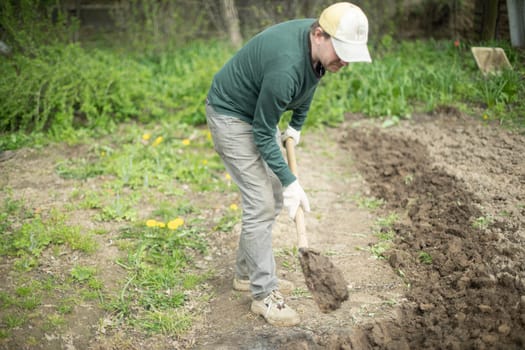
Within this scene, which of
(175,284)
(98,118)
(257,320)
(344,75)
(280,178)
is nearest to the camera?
(280,178)

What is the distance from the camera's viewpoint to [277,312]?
10.4ft

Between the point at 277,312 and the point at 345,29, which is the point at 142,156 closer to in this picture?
the point at 277,312

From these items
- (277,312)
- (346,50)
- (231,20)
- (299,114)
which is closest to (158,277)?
(277,312)

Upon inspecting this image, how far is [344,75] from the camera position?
732 cm

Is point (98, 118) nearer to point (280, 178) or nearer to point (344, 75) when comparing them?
point (344, 75)

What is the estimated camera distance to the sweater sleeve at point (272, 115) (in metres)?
2.73

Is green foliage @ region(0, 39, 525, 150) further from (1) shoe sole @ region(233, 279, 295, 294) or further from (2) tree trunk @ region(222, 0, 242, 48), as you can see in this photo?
(1) shoe sole @ region(233, 279, 295, 294)

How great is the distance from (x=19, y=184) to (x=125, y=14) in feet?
16.1

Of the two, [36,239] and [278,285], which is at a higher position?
[36,239]

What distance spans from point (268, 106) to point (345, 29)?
548mm

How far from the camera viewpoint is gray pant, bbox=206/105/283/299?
313 cm

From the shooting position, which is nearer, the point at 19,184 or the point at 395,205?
the point at 395,205

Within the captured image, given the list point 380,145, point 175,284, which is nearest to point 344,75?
point 380,145

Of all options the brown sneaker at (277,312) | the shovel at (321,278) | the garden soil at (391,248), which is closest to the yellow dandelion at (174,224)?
the garden soil at (391,248)
